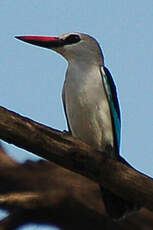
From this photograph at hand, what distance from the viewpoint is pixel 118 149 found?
5992mm

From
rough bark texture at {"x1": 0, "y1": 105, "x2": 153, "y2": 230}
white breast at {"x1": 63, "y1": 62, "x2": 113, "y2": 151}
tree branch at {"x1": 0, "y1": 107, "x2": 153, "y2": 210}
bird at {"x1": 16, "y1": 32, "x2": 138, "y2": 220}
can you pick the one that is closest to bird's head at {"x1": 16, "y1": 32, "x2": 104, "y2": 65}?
bird at {"x1": 16, "y1": 32, "x2": 138, "y2": 220}

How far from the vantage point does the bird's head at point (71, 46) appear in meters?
6.12

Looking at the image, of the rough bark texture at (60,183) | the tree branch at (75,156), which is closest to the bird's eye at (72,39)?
the rough bark texture at (60,183)

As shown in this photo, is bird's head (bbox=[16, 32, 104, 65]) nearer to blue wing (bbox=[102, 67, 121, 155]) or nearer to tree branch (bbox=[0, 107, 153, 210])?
blue wing (bbox=[102, 67, 121, 155])

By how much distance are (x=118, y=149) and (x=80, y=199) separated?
75 cm

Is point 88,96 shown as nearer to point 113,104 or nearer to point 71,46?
point 113,104

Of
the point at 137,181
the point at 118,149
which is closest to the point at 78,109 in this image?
the point at 118,149

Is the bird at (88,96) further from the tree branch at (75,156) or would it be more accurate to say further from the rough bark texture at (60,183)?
the tree branch at (75,156)

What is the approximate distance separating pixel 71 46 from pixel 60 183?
1.49 meters

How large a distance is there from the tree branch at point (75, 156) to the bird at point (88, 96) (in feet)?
2.58

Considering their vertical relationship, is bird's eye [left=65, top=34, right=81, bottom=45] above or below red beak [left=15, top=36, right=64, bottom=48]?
below

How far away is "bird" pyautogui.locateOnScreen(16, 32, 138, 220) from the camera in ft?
18.9

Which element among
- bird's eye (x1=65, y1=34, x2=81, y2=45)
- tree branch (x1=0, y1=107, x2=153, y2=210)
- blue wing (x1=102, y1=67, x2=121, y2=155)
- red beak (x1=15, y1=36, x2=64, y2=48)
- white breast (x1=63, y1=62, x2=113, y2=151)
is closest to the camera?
tree branch (x1=0, y1=107, x2=153, y2=210)

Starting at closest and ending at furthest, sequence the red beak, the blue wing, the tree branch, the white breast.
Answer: the tree branch
the white breast
the blue wing
the red beak
